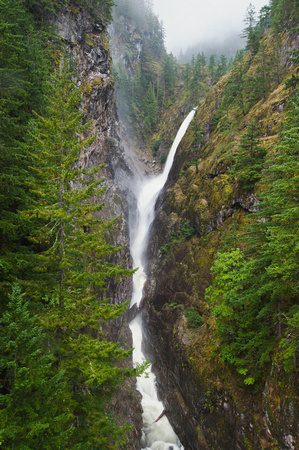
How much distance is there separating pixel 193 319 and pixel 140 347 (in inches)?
427

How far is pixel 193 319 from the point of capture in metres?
17.6

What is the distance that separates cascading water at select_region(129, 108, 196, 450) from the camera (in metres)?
16.1

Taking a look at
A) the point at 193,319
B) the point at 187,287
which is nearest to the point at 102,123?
the point at 187,287

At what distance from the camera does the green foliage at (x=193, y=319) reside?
1734 centimetres

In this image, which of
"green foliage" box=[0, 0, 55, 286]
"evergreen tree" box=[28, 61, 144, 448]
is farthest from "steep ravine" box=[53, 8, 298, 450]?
"green foliage" box=[0, 0, 55, 286]

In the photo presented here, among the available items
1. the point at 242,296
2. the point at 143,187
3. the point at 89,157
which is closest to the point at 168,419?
the point at 242,296

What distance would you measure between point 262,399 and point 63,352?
9.96 m

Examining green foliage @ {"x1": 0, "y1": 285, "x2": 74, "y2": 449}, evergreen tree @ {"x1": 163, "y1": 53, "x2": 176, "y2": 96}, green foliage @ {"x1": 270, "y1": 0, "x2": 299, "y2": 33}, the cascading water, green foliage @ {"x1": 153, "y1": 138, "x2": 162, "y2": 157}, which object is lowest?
the cascading water

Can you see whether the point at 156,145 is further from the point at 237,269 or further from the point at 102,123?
the point at 237,269

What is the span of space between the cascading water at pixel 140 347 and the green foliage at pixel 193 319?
472 centimetres

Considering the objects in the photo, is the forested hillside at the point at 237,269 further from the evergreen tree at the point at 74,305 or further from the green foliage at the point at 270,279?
the evergreen tree at the point at 74,305

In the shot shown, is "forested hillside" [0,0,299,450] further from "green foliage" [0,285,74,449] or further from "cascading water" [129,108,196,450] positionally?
"cascading water" [129,108,196,450]

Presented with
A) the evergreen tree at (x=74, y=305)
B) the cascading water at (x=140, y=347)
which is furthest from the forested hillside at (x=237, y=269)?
the evergreen tree at (x=74, y=305)

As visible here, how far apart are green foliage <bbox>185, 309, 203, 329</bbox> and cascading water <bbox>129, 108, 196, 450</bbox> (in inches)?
186
